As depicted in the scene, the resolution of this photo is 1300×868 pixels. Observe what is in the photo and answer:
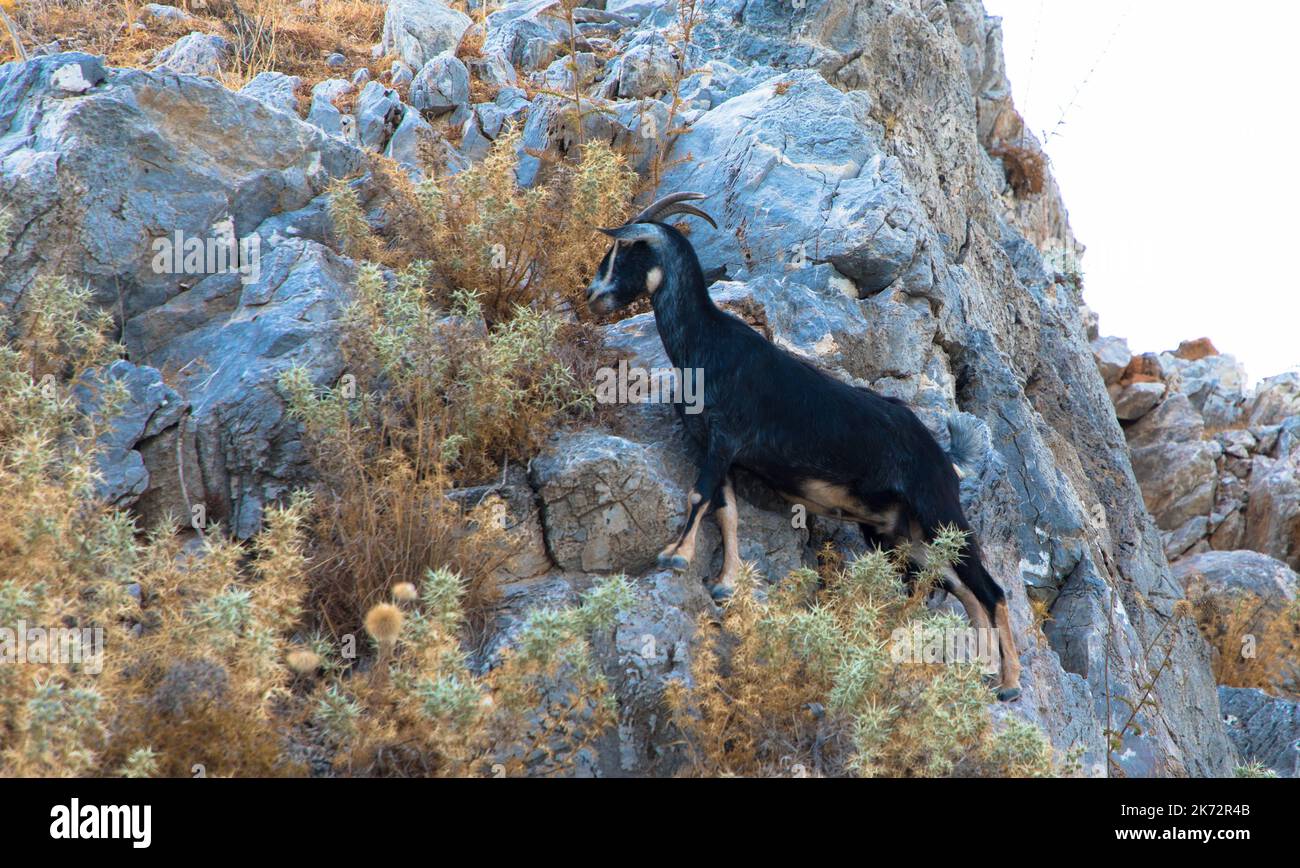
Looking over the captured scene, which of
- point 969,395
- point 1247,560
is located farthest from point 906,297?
point 1247,560

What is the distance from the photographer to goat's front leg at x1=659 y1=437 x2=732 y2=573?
6465mm

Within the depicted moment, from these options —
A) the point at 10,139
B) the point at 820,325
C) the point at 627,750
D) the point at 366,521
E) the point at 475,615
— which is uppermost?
the point at 10,139

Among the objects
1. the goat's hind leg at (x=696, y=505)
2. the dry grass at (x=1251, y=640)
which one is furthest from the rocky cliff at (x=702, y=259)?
the dry grass at (x=1251, y=640)

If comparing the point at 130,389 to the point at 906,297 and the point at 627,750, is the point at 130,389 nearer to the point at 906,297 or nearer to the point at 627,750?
the point at 627,750

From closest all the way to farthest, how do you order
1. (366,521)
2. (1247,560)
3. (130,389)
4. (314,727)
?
(314,727) < (366,521) < (130,389) < (1247,560)

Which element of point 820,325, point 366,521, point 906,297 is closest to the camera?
point 366,521

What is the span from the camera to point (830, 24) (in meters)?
12.2

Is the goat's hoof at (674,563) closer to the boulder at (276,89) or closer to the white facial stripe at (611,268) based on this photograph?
the white facial stripe at (611,268)

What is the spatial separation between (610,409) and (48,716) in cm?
393

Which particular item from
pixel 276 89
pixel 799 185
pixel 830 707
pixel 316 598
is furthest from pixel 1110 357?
pixel 316 598

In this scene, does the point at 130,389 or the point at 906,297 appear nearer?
the point at 130,389

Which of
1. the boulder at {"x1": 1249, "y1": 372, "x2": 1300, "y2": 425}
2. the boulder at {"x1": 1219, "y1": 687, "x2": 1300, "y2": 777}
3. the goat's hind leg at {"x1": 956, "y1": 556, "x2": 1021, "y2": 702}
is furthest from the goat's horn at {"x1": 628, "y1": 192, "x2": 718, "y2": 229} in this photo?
the boulder at {"x1": 1249, "y1": 372, "x2": 1300, "y2": 425}

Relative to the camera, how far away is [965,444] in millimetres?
8000

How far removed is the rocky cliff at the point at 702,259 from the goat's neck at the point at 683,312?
0.50m
